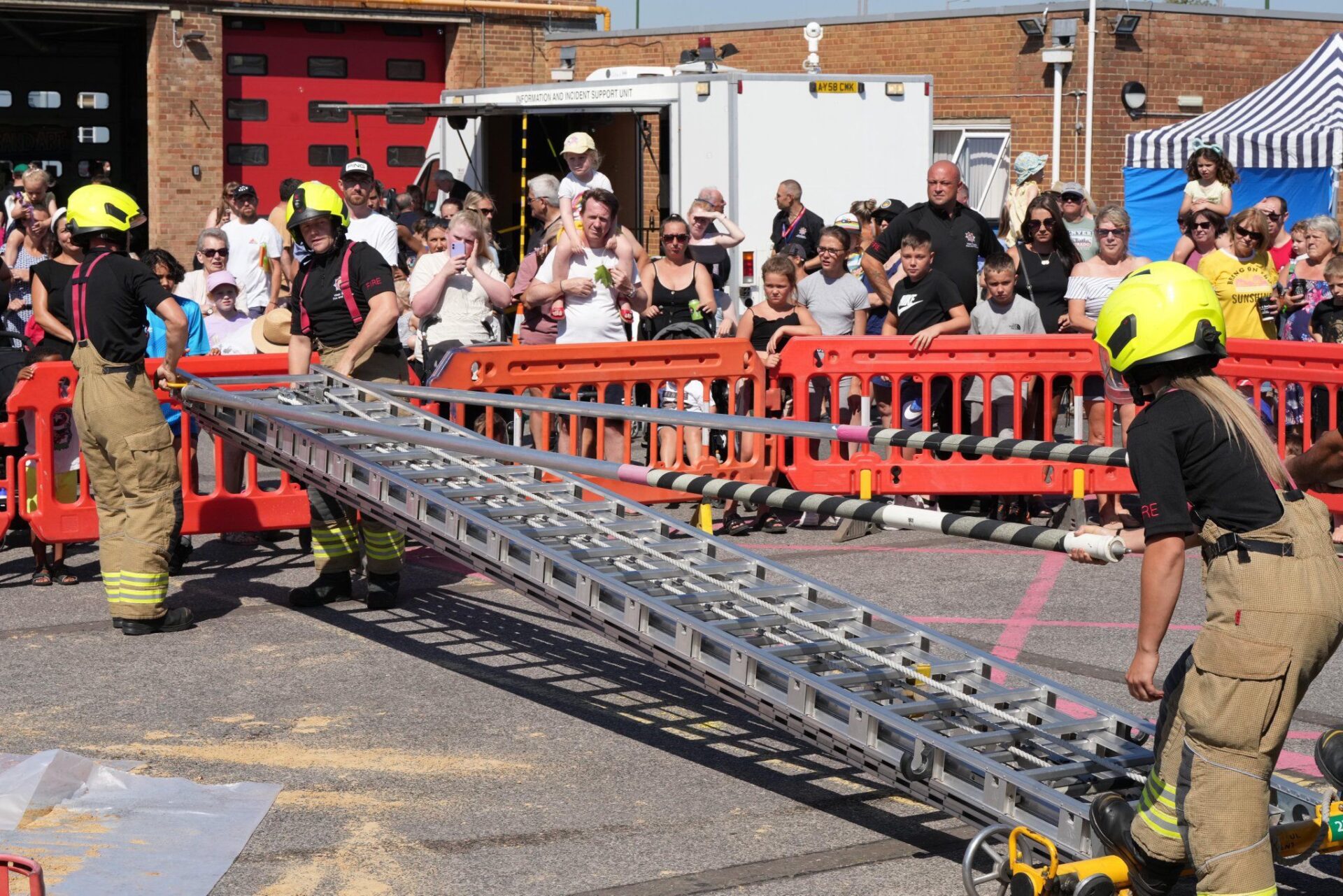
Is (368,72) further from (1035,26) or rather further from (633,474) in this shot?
(633,474)

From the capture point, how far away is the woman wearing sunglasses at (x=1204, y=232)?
36.6ft

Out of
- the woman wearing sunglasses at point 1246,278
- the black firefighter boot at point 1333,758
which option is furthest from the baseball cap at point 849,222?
the black firefighter boot at point 1333,758

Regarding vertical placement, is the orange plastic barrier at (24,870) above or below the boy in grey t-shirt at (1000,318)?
below

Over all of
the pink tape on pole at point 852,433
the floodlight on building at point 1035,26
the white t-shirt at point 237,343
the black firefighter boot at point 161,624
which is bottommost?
the black firefighter boot at point 161,624

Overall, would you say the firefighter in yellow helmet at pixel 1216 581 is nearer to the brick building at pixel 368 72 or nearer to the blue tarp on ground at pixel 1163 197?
the blue tarp on ground at pixel 1163 197

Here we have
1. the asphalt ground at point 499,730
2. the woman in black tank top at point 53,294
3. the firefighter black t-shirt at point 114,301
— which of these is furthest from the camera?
the woman in black tank top at point 53,294

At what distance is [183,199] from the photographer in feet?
77.6

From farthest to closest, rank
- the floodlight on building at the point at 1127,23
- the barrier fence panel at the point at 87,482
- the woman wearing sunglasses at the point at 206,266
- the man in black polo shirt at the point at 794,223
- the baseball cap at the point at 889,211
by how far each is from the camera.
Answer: the floodlight on building at the point at 1127,23 → the baseball cap at the point at 889,211 → the man in black polo shirt at the point at 794,223 → the woman wearing sunglasses at the point at 206,266 → the barrier fence panel at the point at 87,482

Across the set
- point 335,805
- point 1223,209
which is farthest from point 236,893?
point 1223,209

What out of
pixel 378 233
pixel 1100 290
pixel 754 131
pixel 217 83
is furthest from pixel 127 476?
pixel 217 83

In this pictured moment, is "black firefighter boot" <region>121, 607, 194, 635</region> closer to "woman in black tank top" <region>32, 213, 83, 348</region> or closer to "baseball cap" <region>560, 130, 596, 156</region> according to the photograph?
"woman in black tank top" <region>32, 213, 83, 348</region>

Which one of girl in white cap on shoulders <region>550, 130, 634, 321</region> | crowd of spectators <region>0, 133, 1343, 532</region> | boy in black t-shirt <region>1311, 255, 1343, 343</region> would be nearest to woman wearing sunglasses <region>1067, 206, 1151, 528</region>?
crowd of spectators <region>0, 133, 1343, 532</region>

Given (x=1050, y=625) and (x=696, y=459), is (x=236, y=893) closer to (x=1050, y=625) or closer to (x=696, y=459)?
(x=1050, y=625)

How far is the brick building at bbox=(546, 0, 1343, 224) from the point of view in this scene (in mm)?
23016
